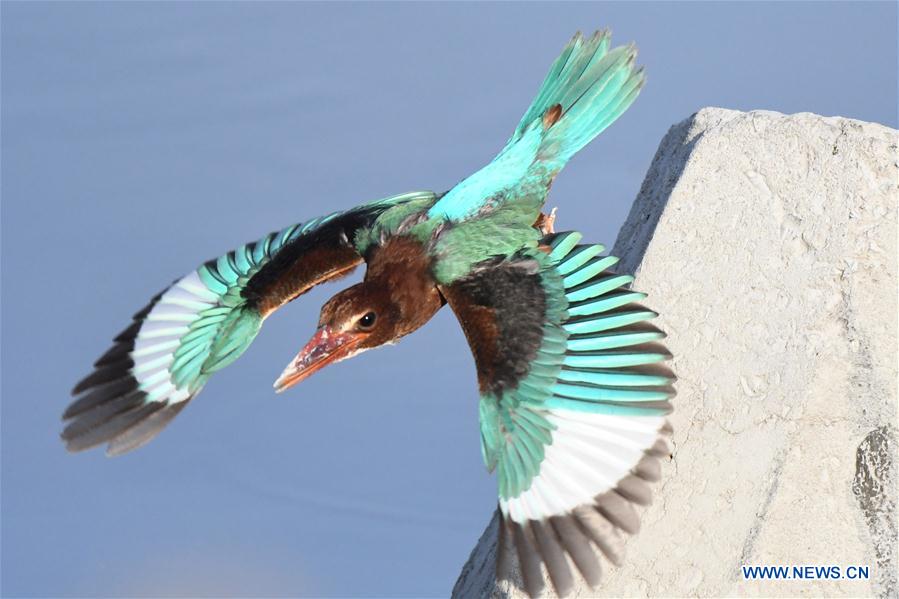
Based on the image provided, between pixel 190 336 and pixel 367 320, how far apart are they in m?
0.95

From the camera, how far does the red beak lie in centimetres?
440

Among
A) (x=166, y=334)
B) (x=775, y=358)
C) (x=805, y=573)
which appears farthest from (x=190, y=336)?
(x=805, y=573)

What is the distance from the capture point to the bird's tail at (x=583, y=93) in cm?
529

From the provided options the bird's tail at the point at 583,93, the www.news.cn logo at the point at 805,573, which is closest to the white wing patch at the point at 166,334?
the bird's tail at the point at 583,93

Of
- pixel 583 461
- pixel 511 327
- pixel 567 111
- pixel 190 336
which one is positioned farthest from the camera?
pixel 567 111

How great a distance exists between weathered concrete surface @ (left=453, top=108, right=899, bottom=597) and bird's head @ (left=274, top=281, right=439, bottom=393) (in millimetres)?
908

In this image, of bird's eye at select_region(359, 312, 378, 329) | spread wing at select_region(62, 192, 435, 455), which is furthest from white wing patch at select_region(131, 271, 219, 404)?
bird's eye at select_region(359, 312, 378, 329)

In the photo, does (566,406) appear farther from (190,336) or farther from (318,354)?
(190,336)

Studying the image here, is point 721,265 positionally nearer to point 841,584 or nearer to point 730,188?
point 730,188

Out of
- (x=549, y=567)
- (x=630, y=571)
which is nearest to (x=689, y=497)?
(x=630, y=571)

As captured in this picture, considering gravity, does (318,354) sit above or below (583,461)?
above

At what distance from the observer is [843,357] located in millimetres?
4453

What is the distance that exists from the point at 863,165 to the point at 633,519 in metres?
1.62

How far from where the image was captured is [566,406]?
4.11 metres
